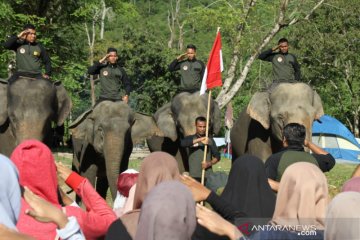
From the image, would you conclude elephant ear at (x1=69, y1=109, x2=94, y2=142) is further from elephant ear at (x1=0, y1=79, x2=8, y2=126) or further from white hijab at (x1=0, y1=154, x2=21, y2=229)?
white hijab at (x1=0, y1=154, x2=21, y2=229)

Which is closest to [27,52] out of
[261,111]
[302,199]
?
[261,111]

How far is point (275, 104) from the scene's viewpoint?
15.0 metres

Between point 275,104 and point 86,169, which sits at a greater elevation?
point 275,104

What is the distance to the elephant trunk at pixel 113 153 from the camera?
1483cm

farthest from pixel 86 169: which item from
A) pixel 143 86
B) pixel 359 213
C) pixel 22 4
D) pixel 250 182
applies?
pixel 143 86

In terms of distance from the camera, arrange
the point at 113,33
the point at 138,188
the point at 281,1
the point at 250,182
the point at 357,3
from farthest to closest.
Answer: the point at 113,33
the point at 357,3
the point at 281,1
the point at 250,182
the point at 138,188

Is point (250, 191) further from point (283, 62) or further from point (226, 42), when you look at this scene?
point (226, 42)

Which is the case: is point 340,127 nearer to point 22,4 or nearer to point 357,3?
point 357,3

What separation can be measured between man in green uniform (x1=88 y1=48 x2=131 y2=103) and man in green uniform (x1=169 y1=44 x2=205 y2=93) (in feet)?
3.97

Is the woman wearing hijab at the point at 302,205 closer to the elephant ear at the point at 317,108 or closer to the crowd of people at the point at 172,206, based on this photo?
the crowd of people at the point at 172,206

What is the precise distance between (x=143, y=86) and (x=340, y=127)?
12.2 m

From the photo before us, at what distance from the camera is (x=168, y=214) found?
4293 mm

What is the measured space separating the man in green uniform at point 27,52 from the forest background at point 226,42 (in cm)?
1758

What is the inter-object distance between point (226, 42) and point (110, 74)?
29618 millimetres
